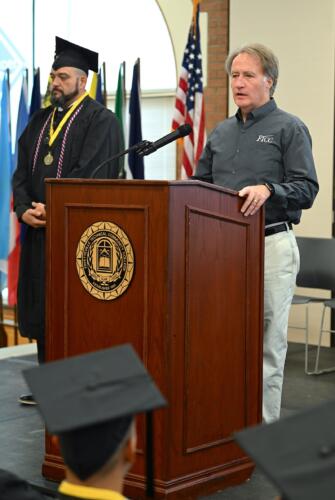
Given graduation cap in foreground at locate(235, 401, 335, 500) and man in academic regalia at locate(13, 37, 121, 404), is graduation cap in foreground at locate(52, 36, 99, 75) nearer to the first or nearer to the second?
man in academic regalia at locate(13, 37, 121, 404)

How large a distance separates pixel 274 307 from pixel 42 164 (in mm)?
1681

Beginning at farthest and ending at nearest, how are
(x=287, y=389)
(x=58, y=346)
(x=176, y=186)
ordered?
1. (x=287, y=389)
2. (x=58, y=346)
3. (x=176, y=186)

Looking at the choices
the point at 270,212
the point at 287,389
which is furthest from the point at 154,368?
the point at 287,389

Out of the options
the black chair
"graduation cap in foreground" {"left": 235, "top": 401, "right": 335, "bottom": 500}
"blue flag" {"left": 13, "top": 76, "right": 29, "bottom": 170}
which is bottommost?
the black chair

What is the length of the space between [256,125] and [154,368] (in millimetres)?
1356

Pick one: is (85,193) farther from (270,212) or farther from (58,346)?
(270,212)

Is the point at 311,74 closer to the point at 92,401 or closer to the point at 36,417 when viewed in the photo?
the point at 36,417

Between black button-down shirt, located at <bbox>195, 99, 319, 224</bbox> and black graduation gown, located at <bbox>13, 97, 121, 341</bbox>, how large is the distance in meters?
0.89

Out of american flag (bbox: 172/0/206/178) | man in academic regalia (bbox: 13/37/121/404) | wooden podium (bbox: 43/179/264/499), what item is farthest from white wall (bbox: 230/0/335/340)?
wooden podium (bbox: 43/179/264/499)

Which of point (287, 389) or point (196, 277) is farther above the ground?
point (196, 277)

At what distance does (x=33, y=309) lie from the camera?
5215 mm

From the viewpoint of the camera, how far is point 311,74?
822 centimetres

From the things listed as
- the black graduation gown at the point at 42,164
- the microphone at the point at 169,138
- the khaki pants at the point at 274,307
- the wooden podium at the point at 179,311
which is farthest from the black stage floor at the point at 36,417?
the microphone at the point at 169,138

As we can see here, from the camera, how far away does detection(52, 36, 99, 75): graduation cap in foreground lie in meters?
5.19
